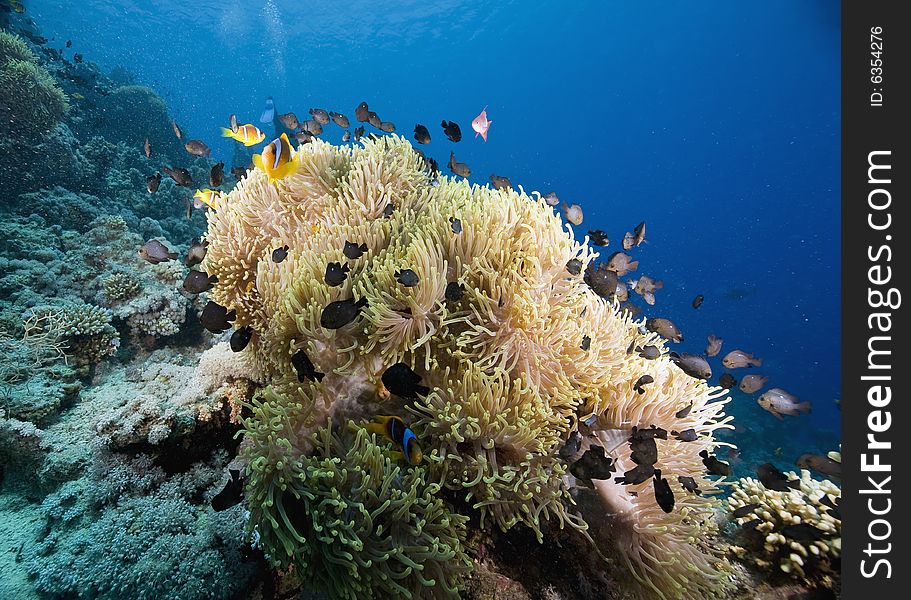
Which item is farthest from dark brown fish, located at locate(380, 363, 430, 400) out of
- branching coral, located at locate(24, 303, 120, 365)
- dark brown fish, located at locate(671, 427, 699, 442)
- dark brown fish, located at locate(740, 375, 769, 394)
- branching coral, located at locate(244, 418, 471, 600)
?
branching coral, located at locate(24, 303, 120, 365)

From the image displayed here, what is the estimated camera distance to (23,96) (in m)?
8.94

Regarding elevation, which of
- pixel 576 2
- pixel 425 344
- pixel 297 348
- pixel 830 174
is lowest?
pixel 297 348

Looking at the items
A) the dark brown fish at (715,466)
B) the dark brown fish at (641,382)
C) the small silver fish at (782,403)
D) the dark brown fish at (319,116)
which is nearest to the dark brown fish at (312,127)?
the dark brown fish at (319,116)

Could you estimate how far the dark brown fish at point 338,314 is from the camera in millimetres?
2367

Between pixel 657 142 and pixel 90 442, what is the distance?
286 feet

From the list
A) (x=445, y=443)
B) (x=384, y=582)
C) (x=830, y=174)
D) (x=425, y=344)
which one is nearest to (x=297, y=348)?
(x=425, y=344)

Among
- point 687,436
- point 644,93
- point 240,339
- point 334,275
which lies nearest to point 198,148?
point 240,339

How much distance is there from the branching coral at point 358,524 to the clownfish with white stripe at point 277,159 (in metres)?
2.22

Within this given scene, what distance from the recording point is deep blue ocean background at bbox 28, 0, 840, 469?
49594 mm

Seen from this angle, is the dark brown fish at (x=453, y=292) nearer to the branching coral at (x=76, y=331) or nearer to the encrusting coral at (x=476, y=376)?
the encrusting coral at (x=476, y=376)

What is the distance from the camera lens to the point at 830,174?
58.9m

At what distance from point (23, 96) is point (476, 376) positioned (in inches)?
504

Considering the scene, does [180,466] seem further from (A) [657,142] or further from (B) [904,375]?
(A) [657,142]

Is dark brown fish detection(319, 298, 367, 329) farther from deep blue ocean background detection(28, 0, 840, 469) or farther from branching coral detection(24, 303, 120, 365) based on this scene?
deep blue ocean background detection(28, 0, 840, 469)
